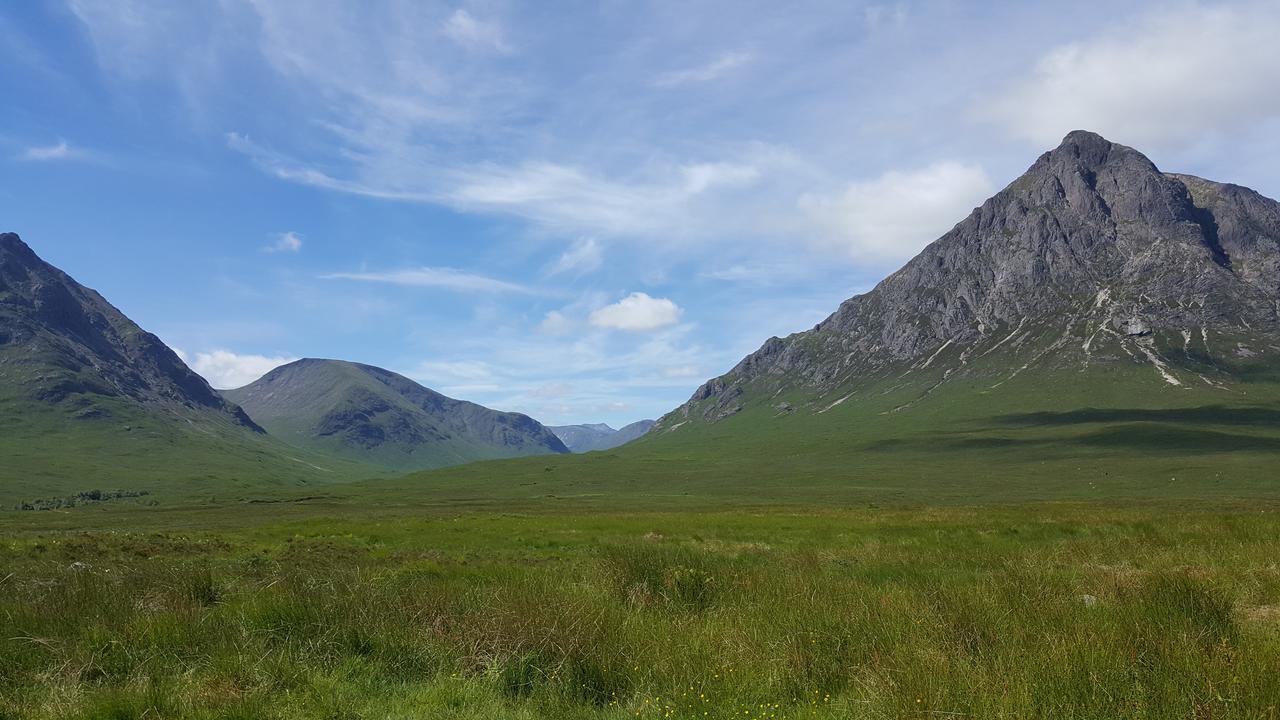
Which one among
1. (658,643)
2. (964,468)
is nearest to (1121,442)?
(964,468)

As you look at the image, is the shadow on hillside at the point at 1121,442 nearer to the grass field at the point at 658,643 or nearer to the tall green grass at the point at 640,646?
the grass field at the point at 658,643

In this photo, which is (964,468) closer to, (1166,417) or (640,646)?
(1166,417)

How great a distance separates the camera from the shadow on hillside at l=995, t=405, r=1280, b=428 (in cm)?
16450

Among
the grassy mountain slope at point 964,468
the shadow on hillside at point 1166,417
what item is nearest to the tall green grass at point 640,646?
the grassy mountain slope at point 964,468

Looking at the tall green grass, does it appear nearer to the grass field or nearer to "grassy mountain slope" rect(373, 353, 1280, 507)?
the grass field

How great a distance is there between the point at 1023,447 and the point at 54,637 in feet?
531

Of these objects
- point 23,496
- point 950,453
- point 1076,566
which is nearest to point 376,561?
point 1076,566

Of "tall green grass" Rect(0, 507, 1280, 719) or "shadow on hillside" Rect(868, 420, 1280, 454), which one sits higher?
"tall green grass" Rect(0, 507, 1280, 719)

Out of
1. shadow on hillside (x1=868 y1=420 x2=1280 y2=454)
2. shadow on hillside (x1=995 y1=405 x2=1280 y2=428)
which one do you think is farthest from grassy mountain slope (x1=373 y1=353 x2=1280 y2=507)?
shadow on hillside (x1=995 y1=405 x2=1280 y2=428)

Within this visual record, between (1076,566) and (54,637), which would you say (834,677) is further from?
(1076,566)

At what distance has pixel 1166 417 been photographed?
174m

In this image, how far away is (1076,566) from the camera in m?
15.8

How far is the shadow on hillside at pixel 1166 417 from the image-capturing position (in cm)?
16450

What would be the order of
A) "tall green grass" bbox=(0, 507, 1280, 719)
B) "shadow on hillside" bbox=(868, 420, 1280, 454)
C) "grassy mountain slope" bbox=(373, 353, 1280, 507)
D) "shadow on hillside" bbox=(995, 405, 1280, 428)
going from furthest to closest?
"shadow on hillside" bbox=(995, 405, 1280, 428) < "shadow on hillside" bbox=(868, 420, 1280, 454) < "grassy mountain slope" bbox=(373, 353, 1280, 507) < "tall green grass" bbox=(0, 507, 1280, 719)
